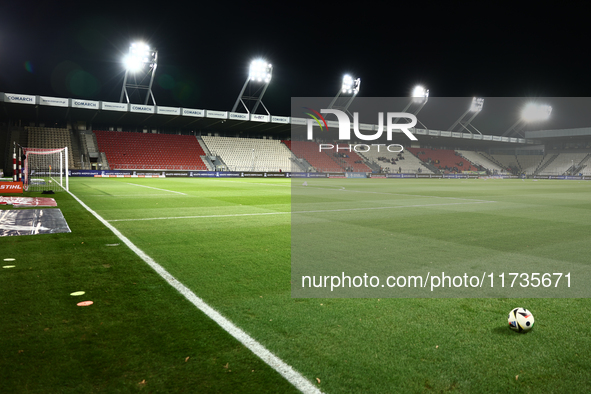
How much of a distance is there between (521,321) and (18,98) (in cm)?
4996

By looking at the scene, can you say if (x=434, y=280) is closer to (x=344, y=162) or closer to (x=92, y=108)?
(x=92, y=108)

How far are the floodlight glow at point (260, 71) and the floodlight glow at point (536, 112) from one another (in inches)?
2061

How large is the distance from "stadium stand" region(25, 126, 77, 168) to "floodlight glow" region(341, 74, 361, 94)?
40.9m

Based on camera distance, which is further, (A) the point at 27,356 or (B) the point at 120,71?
(B) the point at 120,71

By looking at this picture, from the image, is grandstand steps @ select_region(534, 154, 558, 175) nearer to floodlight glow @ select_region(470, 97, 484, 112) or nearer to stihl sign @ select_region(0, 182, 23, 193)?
floodlight glow @ select_region(470, 97, 484, 112)

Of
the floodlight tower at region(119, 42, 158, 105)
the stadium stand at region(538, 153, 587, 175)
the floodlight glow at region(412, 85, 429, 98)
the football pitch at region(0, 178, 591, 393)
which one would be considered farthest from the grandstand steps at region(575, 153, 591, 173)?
the football pitch at region(0, 178, 591, 393)

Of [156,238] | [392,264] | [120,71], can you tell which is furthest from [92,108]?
[392,264]

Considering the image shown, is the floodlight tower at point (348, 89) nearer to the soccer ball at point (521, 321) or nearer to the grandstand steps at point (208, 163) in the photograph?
the grandstand steps at point (208, 163)

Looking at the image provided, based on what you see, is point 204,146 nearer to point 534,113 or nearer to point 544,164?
point 534,113

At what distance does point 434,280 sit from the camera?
499 centimetres

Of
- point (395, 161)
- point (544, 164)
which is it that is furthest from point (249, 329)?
point (544, 164)

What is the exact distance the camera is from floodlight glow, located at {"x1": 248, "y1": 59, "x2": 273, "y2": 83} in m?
51.7

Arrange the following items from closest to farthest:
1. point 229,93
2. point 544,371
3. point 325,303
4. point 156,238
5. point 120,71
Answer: point 544,371, point 325,303, point 156,238, point 120,71, point 229,93

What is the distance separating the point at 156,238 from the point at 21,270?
8.70 ft
